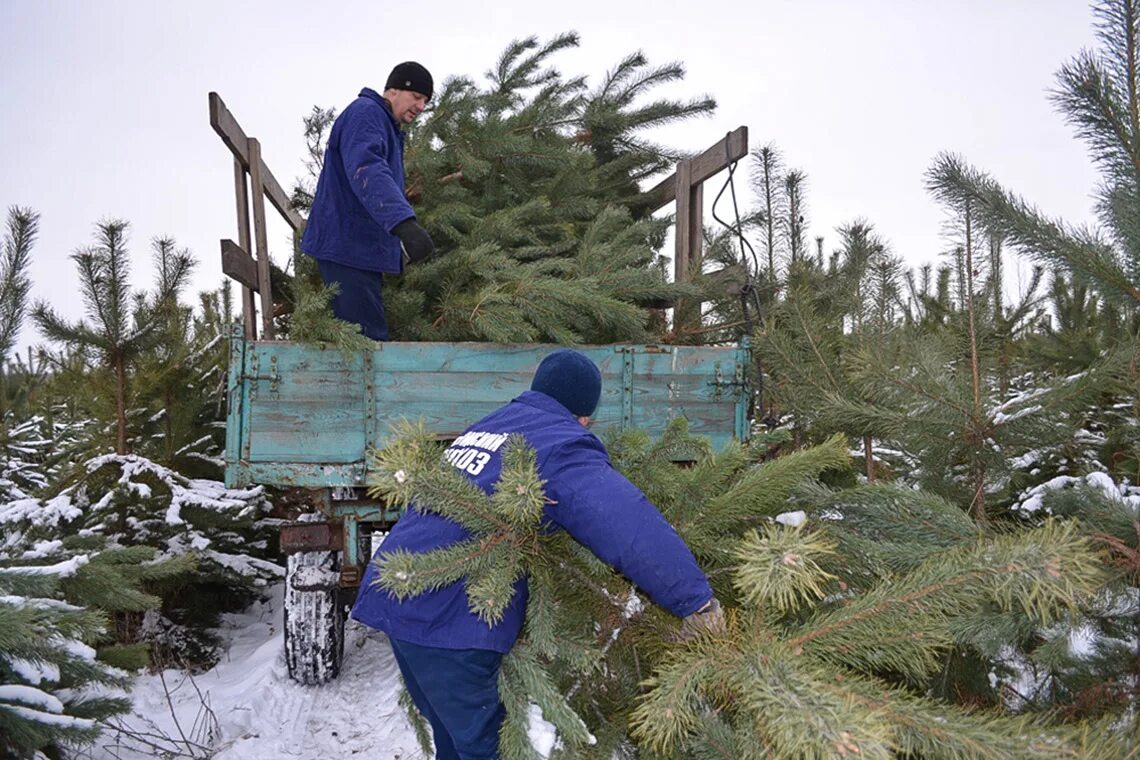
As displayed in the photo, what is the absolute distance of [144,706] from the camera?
4375 millimetres

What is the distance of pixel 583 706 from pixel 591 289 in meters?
2.57

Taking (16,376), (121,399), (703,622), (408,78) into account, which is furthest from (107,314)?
(16,376)

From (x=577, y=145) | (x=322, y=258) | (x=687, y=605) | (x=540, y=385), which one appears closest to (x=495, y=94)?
(x=577, y=145)

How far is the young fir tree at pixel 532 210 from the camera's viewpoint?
164 inches

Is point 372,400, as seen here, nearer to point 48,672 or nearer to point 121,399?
point 48,672

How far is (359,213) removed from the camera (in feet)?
14.1

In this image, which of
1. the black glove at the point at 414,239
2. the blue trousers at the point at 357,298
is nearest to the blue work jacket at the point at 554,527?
the black glove at the point at 414,239

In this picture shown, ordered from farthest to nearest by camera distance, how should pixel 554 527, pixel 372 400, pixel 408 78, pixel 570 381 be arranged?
pixel 408 78 < pixel 372 400 < pixel 570 381 < pixel 554 527

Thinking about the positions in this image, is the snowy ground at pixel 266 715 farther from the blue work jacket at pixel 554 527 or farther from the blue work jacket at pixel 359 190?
the blue work jacket at pixel 359 190

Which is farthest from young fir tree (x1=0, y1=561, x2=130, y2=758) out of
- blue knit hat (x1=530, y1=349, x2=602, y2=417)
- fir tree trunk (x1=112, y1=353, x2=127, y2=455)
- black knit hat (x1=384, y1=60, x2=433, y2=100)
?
black knit hat (x1=384, y1=60, x2=433, y2=100)

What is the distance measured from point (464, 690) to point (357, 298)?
102 inches

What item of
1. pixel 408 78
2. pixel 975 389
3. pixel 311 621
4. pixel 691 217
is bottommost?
pixel 311 621

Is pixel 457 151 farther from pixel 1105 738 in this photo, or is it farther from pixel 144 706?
pixel 1105 738

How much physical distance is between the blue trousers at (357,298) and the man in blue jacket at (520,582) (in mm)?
2120
